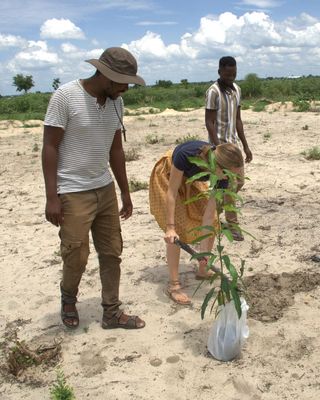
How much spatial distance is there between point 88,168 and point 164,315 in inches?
45.8

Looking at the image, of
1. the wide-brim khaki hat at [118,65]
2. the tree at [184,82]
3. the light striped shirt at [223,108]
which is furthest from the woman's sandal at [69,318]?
the tree at [184,82]

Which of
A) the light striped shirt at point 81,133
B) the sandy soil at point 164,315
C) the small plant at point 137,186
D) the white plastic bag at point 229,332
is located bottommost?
the sandy soil at point 164,315

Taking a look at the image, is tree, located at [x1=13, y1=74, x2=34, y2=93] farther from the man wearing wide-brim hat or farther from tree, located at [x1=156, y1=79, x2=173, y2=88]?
the man wearing wide-brim hat

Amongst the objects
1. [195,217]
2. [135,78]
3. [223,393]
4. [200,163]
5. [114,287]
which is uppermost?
[135,78]

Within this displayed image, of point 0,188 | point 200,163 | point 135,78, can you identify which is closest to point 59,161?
point 135,78

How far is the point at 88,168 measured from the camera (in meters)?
2.57

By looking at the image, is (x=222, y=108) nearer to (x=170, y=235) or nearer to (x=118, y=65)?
(x=170, y=235)

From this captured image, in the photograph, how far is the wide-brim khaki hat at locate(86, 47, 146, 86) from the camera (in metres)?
2.33

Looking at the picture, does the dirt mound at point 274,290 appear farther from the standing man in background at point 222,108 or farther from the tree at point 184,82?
the tree at point 184,82

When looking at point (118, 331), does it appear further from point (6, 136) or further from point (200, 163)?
point (6, 136)

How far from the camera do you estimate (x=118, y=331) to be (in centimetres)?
294

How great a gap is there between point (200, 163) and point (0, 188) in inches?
202

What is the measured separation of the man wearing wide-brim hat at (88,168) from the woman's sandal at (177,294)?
41 centimetres

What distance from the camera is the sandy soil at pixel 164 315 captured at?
2.43 metres
